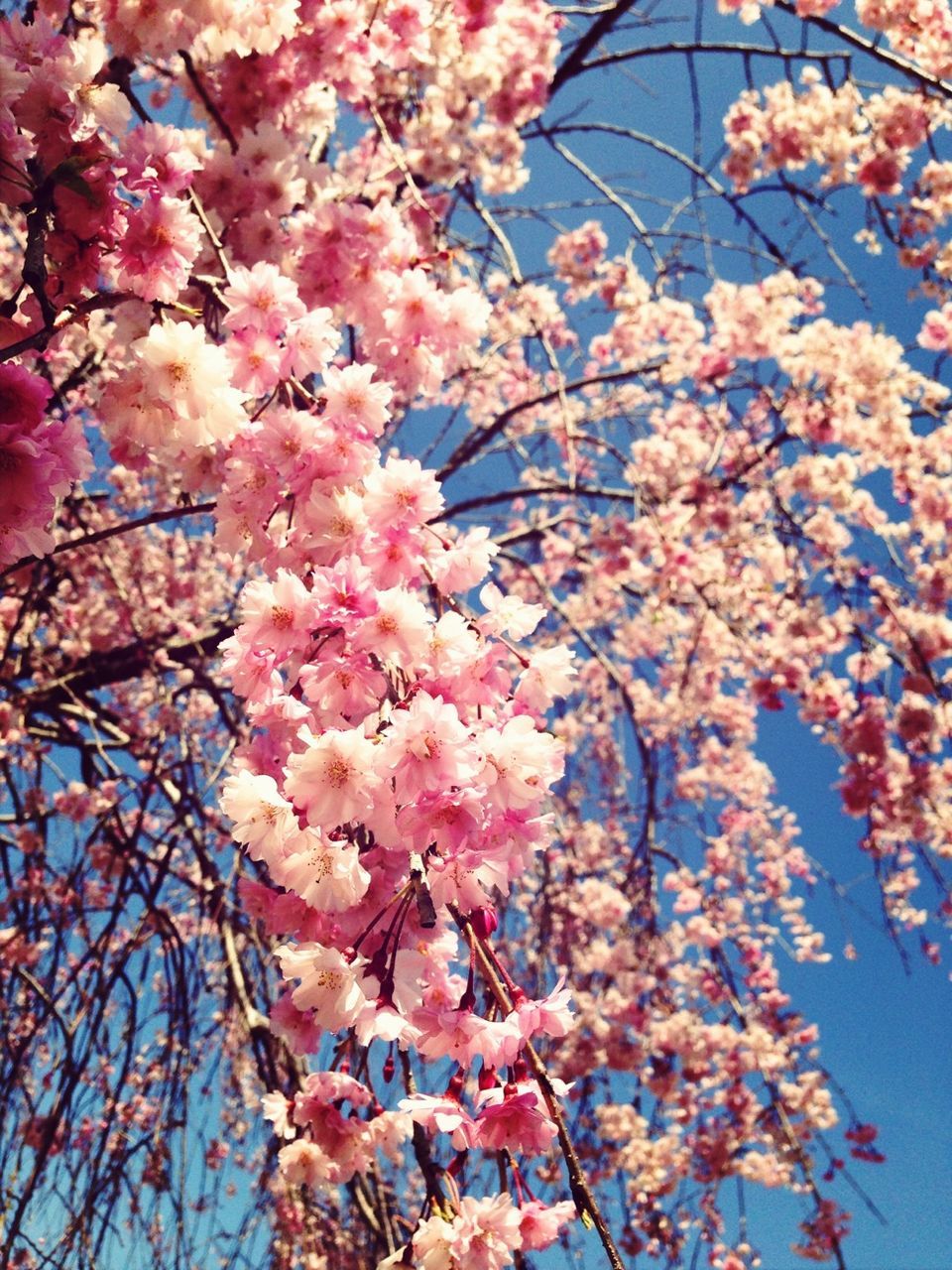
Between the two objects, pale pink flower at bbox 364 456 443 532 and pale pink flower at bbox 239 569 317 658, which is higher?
pale pink flower at bbox 364 456 443 532

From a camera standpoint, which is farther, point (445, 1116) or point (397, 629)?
point (397, 629)

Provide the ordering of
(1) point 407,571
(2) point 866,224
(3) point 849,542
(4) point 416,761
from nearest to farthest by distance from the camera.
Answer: (4) point 416,761 → (1) point 407,571 → (2) point 866,224 → (3) point 849,542

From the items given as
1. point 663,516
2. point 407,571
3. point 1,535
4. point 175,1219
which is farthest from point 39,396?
point 663,516

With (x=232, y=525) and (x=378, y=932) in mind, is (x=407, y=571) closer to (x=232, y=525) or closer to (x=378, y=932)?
(x=232, y=525)

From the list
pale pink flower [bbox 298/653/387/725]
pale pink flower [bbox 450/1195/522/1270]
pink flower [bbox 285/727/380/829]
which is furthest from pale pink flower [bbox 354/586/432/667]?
pale pink flower [bbox 450/1195/522/1270]

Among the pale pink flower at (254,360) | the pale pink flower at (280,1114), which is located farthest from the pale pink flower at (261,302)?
the pale pink flower at (280,1114)

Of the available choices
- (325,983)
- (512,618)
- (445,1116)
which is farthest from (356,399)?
(445,1116)

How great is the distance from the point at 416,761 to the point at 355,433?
62 cm

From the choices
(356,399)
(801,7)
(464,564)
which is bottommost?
(464,564)

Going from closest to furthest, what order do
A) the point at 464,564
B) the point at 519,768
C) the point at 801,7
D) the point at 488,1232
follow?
the point at 488,1232 < the point at 519,768 < the point at 464,564 < the point at 801,7

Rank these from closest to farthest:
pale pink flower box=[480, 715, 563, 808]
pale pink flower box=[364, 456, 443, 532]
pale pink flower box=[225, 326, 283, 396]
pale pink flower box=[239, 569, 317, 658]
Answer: pale pink flower box=[480, 715, 563, 808], pale pink flower box=[239, 569, 317, 658], pale pink flower box=[364, 456, 443, 532], pale pink flower box=[225, 326, 283, 396]

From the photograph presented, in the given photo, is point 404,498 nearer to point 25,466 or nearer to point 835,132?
point 25,466

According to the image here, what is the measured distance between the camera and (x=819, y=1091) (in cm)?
638

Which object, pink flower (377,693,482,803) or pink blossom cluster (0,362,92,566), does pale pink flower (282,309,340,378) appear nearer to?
pink blossom cluster (0,362,92,566)
